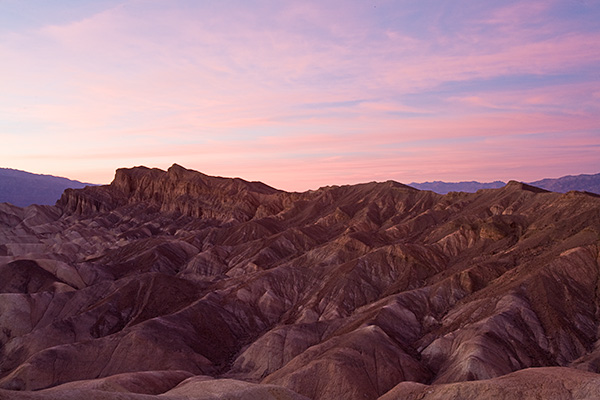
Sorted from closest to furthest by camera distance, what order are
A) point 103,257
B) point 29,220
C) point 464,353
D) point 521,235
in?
point 464,353
point 521,235
point 103,257
point 29,220

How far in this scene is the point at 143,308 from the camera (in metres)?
79.3

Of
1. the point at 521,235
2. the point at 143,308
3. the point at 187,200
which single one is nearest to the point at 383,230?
the point at 521,235

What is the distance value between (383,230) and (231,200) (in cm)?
6631

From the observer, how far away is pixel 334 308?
73812 millimetres

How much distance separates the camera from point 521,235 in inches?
3366

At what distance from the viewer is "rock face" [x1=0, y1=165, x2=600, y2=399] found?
1916 inches

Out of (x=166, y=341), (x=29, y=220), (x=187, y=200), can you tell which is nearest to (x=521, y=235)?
(x=166, y=341)

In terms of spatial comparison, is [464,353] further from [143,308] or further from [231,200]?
[231,200]

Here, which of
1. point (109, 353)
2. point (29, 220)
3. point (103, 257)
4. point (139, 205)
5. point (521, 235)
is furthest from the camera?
point (139, 205)

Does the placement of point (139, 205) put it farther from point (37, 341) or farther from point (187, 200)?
point (37, 341)

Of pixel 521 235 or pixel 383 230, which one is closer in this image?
pixel 521 235

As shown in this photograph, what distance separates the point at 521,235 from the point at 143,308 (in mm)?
58731

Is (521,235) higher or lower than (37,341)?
higher

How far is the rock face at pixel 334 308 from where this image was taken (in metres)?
48.7
